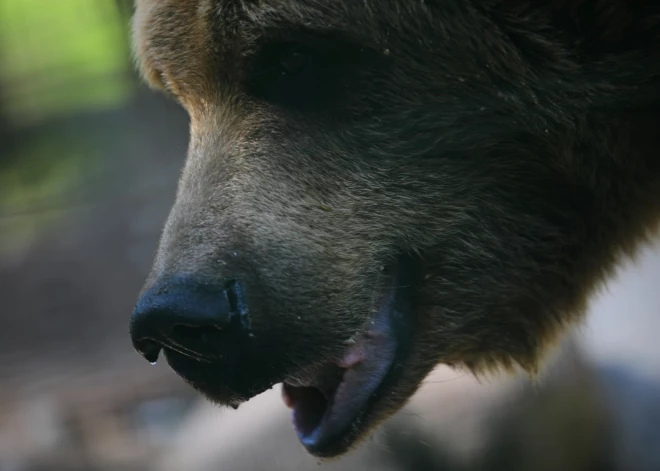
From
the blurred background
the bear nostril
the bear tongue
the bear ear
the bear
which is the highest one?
the bear ear

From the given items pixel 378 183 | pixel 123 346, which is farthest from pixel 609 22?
pixel 123 346

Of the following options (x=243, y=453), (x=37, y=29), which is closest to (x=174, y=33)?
(x=243, y=453)

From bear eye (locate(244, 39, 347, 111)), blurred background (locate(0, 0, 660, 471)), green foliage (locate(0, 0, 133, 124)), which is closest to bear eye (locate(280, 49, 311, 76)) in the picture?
bear eye (locate(244, 39, 347, 111))

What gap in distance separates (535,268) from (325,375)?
0.55m

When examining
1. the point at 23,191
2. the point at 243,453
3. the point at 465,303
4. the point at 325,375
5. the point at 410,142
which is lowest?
the point at 23,191

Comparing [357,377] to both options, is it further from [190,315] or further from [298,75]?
[298,75]

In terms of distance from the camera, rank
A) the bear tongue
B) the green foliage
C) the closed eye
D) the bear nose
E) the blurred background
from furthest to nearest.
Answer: the green foliage → the blurred background → the bear tongue → the closed eye → the bear nose

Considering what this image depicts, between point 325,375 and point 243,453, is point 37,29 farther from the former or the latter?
point 325,375

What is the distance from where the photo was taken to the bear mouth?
6.41 ft

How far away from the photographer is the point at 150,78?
7.66 feet

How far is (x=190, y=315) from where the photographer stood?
1.71 meters

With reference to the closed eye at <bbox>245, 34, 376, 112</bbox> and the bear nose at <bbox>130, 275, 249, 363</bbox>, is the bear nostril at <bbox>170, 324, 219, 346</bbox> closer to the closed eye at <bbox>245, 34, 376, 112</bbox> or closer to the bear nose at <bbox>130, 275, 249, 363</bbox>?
the bear nose at <bbox>130, 275, 249, 363</bbox>

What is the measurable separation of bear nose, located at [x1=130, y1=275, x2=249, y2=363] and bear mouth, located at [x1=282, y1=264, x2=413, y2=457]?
0.90 feet

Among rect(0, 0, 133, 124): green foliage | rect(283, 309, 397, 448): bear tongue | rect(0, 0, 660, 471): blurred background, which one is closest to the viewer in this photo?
rect(283, 309, 397, 448): bear tongue
